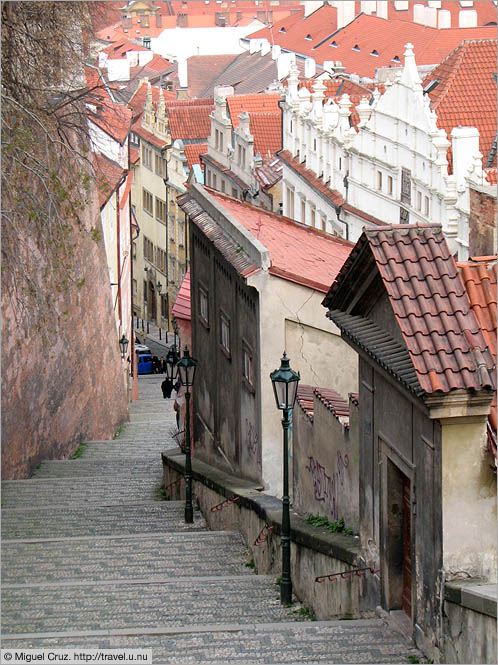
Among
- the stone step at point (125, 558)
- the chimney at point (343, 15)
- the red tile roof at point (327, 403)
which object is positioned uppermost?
the chimney at point (343, 15)

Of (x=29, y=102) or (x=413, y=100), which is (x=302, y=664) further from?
(x=413, y=100)

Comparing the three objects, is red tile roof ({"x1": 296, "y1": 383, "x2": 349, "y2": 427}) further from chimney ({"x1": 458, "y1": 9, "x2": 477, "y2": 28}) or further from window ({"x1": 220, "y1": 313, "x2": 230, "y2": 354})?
chimney ({"x1": 458, "y1": 9, "x2": 477, "y2": 28})

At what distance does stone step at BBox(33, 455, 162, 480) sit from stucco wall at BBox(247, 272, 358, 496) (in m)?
5.80

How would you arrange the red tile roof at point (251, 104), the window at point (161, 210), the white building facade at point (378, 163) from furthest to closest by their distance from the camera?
1. the window at point (161, 210)
2. the red tile roof at point (251, 104)
3. the white building facade at point (378, 163)

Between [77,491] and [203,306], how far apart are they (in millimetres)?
3116

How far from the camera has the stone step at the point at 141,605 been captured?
11.2 m

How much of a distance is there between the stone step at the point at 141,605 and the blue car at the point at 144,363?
43736mm

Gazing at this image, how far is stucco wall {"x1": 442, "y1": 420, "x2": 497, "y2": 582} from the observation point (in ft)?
29.6

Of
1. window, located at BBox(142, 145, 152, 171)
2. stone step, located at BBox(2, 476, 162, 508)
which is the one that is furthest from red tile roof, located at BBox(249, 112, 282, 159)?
stone step, located at BBox(2, 476, 162, 508)

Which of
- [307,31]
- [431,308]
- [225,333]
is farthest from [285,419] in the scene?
[307,31]

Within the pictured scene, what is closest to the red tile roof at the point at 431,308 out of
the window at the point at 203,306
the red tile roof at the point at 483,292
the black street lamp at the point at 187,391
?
the red tile roof at the point at 483,292

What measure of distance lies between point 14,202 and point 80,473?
7.84 m

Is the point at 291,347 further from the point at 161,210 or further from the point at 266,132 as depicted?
the point at 161,210

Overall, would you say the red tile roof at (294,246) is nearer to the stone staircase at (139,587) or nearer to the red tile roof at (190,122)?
the stone staircase at (139,587)
